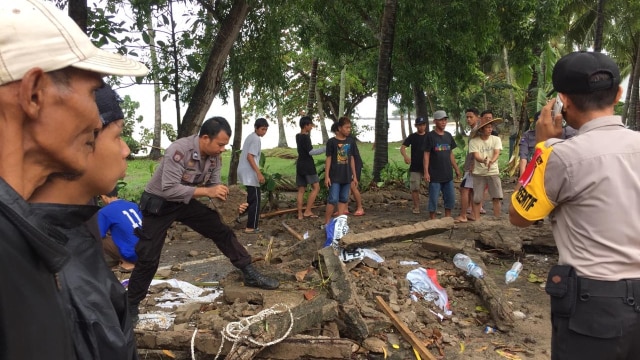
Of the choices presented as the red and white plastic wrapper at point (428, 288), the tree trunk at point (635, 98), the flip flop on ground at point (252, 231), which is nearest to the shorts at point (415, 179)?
the flip flop on ground at point (252, 231)

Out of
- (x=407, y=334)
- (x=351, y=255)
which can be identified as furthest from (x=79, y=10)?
(x=407, y=334)

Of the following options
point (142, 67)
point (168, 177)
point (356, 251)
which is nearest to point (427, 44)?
point (356, 251)

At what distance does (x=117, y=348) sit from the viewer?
1.16m

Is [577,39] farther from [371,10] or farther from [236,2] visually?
[236,2]

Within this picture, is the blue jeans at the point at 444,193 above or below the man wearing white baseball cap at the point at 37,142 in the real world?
below

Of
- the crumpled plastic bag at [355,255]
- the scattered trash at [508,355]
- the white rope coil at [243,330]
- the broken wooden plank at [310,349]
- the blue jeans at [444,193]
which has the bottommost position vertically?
the scattered trash at [508,355]

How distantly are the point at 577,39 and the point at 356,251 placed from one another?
24008mm

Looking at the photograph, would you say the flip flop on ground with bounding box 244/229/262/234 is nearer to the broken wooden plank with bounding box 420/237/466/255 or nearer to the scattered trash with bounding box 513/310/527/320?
the broken wooden plank with bounding box 420/237/466/255

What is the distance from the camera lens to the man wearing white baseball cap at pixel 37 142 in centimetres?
72

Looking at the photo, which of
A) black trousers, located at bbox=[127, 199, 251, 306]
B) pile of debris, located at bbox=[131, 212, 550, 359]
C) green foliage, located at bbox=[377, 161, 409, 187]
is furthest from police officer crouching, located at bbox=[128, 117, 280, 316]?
green foliage, located at bbox=[377, 161, 409, 187]

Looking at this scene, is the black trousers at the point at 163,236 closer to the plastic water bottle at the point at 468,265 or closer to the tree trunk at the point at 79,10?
the plastic water bottle at the point at 468,265

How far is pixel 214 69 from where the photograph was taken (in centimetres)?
747

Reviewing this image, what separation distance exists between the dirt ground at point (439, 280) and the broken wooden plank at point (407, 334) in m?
0.07

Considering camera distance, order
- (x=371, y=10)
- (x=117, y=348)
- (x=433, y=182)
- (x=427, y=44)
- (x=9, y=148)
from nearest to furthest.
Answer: (x=9, y=148) < (x=117, y=348) < (x=433, y=182) < (x=427, y=44) < (x=371, y=10)
